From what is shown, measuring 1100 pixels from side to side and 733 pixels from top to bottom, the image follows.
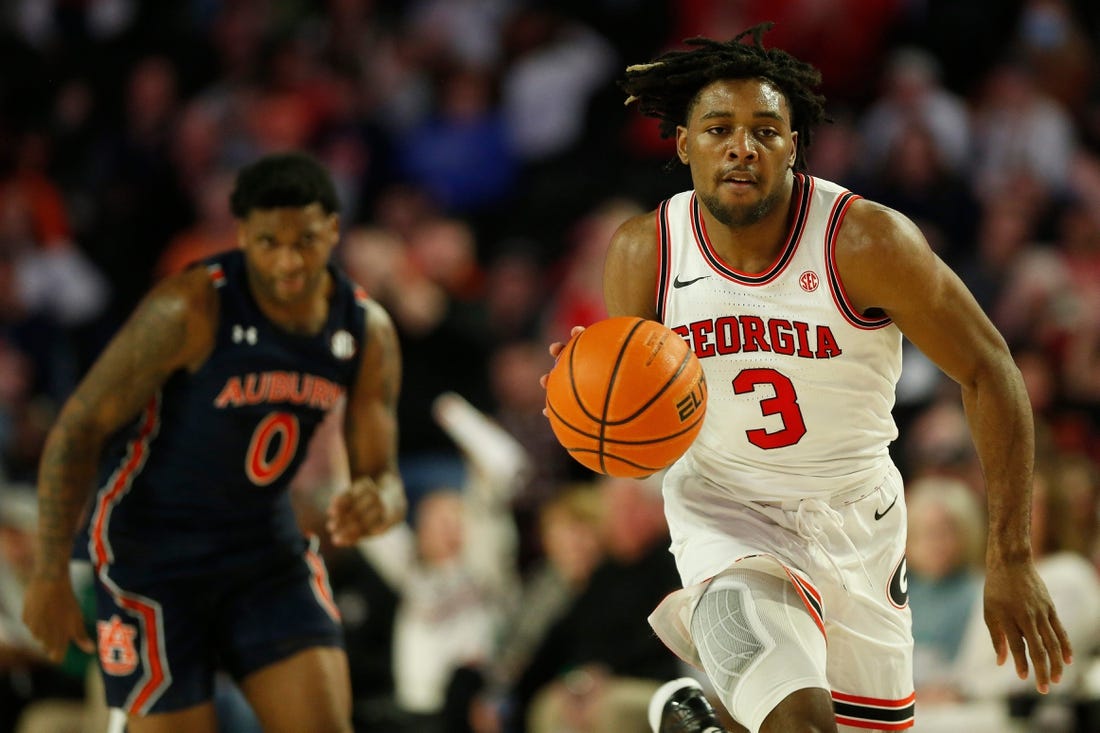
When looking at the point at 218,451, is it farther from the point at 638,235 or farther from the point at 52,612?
the point at 638,235

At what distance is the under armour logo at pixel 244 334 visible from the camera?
504 centimetres

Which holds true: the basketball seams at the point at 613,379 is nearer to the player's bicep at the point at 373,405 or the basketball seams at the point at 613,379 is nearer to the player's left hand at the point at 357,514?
the player's left hand at the point at 357,514

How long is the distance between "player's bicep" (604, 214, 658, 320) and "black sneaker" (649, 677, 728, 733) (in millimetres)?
1216

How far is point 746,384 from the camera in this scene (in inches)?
176

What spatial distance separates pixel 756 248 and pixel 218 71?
869 cm

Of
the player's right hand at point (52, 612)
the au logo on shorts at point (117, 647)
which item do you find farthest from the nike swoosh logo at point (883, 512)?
the player's right hand at point (52, 612)

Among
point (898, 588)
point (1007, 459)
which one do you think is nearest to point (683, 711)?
point (898, 588)

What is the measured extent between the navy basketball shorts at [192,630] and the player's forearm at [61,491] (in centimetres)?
24

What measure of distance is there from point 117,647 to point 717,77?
9.01 ft

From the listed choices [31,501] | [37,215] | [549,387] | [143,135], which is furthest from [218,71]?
[549,387]

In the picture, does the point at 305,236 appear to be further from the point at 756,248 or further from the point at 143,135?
the point at 143,135

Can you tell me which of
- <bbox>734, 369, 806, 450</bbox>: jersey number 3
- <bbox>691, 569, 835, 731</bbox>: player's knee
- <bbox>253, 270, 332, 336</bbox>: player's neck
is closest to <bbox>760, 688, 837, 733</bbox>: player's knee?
<bbox>691, 569, 835, 731</bbox>: player's knee

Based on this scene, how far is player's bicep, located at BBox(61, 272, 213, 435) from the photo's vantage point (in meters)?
4.85

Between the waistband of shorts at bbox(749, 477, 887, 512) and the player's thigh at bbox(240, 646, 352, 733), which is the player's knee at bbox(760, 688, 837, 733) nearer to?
the waistband of shorts at bbox(749, 477, 887, 512)
